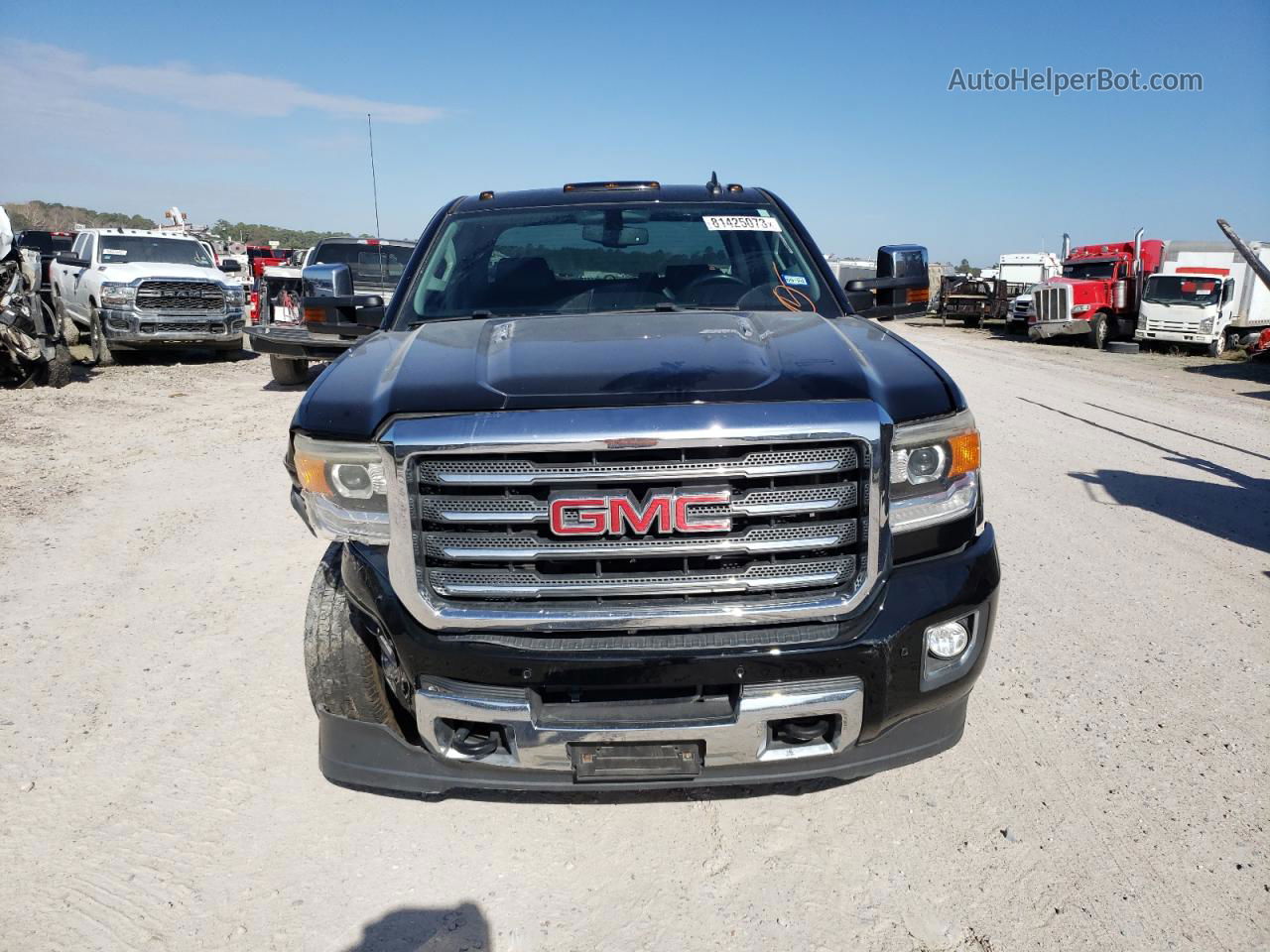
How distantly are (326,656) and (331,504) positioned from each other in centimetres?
44

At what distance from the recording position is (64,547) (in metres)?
5.35

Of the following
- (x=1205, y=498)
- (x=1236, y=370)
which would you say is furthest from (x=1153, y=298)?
(x=1205, y=498)

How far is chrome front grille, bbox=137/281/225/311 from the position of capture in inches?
541

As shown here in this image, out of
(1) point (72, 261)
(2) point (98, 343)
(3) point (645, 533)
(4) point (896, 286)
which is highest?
(1) point (72, 261)

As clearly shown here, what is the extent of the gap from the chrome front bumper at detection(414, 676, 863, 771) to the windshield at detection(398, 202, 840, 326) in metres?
1.69

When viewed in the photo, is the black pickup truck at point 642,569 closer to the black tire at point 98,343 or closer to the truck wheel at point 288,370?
the truck wheel at point 288,370

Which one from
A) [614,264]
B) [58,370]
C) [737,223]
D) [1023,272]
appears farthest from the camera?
[1023,272]

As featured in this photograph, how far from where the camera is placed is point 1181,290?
22.9m

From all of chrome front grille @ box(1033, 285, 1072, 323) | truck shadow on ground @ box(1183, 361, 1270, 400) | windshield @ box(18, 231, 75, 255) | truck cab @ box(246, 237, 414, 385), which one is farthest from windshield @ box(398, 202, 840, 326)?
chrome front grille @ box(1033, 285, 1072, 323)

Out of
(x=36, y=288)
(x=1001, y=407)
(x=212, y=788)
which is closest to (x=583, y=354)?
(x=212, y=788)

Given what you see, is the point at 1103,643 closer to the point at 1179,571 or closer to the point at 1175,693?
the point at 1175,693

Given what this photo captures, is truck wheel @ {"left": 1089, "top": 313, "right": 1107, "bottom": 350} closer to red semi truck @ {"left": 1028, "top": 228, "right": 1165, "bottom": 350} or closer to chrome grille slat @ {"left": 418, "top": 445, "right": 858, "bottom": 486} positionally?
red semi truck @ {"left": 1028, "top": 228, "right": 1165, "bottom": 350}

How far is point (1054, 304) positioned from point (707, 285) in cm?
2508

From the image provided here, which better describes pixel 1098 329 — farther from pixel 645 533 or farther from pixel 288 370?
pixel 645 533
